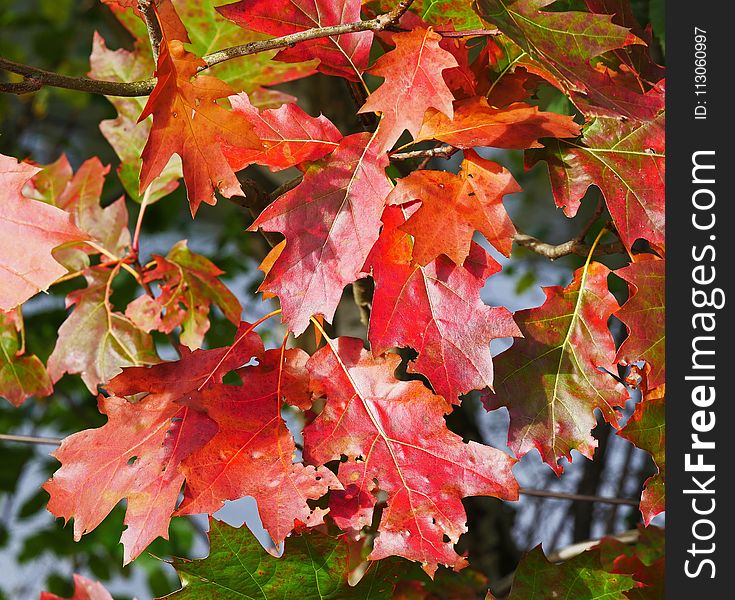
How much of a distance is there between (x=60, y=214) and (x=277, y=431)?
17 cm

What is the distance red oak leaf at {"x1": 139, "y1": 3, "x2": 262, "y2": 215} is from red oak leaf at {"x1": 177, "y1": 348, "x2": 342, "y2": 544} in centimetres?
12

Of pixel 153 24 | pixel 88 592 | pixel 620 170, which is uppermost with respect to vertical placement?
pixel 153 24

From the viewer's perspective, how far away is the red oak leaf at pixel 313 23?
1.38 feet

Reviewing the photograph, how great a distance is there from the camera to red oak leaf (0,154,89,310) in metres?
0.41

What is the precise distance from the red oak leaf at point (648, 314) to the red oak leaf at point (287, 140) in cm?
18

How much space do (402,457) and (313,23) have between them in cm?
25

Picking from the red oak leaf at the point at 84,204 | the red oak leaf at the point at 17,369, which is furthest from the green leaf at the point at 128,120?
the red oak leaf at the point at 17,369

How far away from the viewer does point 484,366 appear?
410mm

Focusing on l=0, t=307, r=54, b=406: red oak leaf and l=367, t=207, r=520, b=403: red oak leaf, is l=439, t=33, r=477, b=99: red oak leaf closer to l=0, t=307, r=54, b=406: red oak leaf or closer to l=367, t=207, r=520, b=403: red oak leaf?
l=367, t=207, r=520, b=403: red oak leaf

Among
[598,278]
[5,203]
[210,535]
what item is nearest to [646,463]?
[598,278]

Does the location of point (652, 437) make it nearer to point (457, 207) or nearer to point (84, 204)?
point (457, 207)

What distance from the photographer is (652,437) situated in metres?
0.46

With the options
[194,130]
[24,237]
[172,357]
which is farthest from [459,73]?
[172,357]

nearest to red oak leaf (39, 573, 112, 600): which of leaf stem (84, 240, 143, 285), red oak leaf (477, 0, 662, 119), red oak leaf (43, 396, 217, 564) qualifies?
red oak leaf (43, 396, 217, 564)
